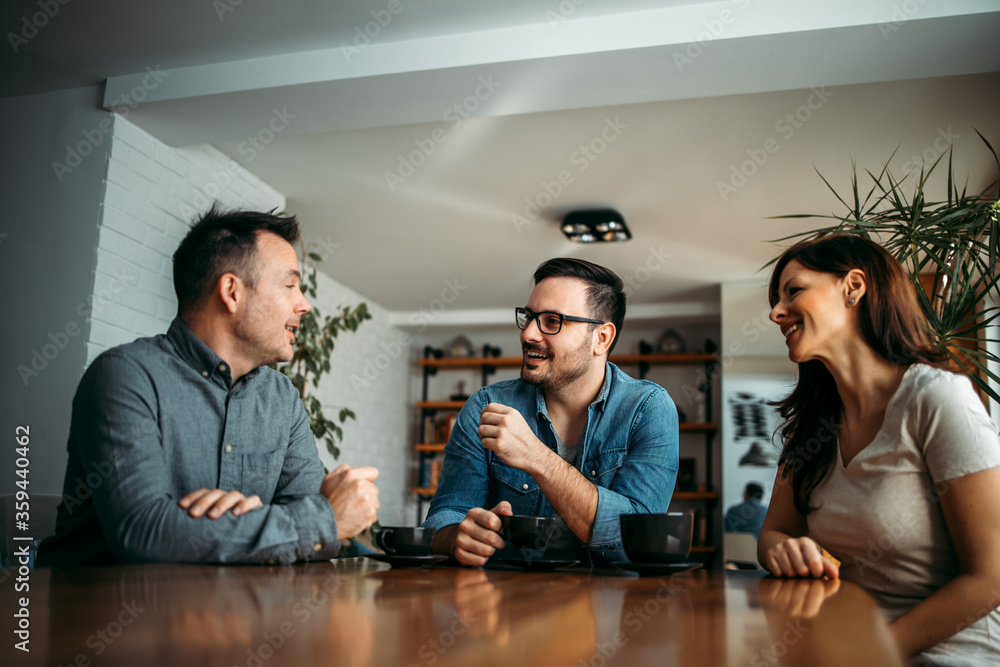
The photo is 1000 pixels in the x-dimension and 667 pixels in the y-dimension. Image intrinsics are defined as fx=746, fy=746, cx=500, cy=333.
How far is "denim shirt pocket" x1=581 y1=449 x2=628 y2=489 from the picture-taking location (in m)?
1.72

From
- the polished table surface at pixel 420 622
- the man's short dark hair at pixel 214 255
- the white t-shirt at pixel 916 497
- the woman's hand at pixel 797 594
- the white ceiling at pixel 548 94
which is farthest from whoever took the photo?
the white ceiling at pixel 548 94

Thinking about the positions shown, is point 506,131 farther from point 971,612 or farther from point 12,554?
point 971,612

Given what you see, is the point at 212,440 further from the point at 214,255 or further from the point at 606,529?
the point at 606,529

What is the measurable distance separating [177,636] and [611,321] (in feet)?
5.59

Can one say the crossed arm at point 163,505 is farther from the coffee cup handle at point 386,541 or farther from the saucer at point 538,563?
the saucer at point 538,563

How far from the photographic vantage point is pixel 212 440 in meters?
1.46

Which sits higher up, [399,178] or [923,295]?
[399,178]

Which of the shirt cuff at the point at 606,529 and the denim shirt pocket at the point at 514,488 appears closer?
the shirt cuff at the point at 606,529

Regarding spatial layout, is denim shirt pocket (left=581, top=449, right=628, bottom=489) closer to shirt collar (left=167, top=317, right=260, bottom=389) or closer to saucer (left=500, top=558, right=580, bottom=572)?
saucer (left=500, top=558, right=580, bottom=572)

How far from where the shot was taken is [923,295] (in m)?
2.35

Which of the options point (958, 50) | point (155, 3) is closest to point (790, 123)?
point (958, 50)

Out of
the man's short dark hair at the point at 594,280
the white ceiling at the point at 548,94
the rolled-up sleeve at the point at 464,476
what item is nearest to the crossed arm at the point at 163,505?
the rolled-up sleeve at the point at 464,476

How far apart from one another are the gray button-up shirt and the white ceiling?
1.55 meters

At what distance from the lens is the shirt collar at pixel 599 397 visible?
6.04ft
